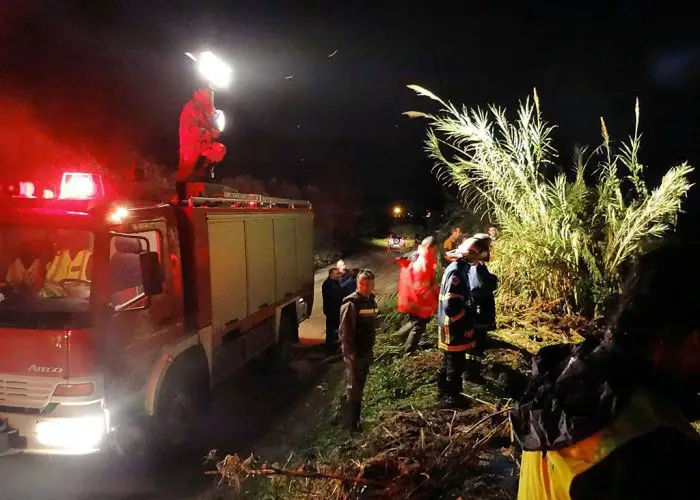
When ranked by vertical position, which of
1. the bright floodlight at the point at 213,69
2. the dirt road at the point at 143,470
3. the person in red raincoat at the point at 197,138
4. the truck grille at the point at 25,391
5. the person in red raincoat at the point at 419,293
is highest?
the bright floodlight at the point at 213,69

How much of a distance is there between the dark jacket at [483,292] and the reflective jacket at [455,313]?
796 millimetres

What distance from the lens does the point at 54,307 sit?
4152 millimetres

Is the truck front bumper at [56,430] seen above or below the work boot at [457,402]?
above

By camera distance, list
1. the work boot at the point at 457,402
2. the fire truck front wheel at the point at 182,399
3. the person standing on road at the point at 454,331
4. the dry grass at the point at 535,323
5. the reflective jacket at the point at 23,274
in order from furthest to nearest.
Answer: the dry grass at the point at 535,323, the person standing on road at the point at 454,331, the work boot at the point at 457,402, the fire truck front wheel at the point at 182,399, the reflective jacket at the point at 23,274

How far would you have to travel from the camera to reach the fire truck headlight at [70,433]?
3.92 meters

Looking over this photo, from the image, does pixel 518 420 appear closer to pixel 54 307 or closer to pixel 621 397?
pixel 621 397

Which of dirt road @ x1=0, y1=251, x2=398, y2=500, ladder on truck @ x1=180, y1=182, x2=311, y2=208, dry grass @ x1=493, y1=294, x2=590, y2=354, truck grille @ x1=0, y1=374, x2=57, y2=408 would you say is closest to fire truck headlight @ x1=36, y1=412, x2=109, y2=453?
truck grille @ x1=0, y1=374, x2=57, y2=408

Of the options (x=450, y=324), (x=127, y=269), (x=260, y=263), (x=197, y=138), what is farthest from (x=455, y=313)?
(x=197, y=138)

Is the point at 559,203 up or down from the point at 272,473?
up

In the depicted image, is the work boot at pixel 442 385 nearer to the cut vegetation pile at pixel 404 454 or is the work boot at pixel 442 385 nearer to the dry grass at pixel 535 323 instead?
the cut vegetation pile at pixel 404 454

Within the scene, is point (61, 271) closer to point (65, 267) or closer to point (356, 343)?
point (65, 267)

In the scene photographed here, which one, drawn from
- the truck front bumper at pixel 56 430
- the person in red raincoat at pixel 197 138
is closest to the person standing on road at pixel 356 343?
the person in red raincoat at pixel 197 138

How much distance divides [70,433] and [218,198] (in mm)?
2810

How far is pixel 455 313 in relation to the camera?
5.70 metres
